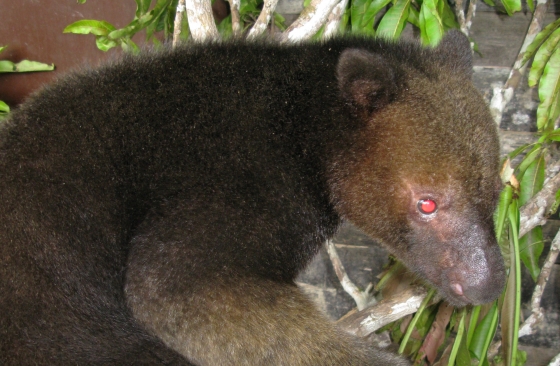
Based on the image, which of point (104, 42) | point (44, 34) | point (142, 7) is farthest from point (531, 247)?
point (44, 34)

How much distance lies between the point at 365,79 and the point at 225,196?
75 centimetres

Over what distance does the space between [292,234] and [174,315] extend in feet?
1.90

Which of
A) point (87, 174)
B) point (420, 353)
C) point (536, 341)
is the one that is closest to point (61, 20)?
point (87, 174)

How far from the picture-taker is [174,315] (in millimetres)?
1979

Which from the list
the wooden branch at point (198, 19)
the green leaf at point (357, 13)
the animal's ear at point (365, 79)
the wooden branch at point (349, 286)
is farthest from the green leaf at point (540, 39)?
the wooden branch at point (198, 19)

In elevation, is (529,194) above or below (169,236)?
below

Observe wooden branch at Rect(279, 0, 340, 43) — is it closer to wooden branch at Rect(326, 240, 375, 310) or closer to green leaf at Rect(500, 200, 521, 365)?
wooden branch at Rect(326, 240, 375, 310)

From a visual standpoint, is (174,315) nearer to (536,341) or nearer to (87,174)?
(87,174)

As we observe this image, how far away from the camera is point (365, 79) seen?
7.19 feet

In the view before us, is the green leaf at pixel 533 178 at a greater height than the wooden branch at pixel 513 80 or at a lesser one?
lesser

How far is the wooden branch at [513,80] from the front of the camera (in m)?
3.13

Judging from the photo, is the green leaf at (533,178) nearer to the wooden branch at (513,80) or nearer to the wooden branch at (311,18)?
the wooden branch at (513,80)

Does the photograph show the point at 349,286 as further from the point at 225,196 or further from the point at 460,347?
the point at 225,196

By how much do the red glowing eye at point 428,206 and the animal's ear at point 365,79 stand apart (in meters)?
0.46
